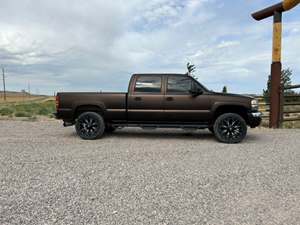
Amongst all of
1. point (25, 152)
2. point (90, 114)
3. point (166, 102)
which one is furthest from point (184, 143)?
point (25, 152)

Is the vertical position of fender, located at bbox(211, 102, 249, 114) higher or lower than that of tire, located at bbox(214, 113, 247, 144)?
higher

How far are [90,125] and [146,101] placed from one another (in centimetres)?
176

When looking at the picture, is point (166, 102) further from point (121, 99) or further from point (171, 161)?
point (171, 161)

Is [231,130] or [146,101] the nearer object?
[231,130]

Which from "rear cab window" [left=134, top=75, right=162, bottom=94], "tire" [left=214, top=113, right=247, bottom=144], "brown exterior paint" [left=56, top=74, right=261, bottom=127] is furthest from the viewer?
"rear cab window" [left=134, top=75, right=162, bottom=94]

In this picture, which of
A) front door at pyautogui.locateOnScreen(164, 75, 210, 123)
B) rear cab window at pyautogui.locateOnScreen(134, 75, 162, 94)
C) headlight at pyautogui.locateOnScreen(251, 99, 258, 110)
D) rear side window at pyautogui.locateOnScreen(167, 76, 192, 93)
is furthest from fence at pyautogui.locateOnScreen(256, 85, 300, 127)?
rear cab window at pyautogui.locateOnScreen(134, 75, 162, 94)

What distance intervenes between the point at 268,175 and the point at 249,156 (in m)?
1.49

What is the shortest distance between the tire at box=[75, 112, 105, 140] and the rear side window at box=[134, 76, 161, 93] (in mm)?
1401

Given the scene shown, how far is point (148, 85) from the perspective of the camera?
888 cm

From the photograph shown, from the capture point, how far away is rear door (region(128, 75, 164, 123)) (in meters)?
8.70

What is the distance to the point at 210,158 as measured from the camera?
638 centimetres

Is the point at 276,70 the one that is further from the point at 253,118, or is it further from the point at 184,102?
the point at 184,102

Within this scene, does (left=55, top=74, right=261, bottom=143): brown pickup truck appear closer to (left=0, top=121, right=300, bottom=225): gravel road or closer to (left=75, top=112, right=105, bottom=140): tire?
(left=75, top=112, right=105, bottom=140): tire

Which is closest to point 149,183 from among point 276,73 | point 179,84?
point 179,84
